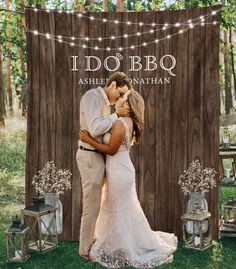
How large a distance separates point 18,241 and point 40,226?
34 centimetres

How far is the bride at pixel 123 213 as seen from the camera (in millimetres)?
5812

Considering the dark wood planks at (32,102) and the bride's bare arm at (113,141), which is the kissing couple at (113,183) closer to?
the bride's bare arm at (113,141)

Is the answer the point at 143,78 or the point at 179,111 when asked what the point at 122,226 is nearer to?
the point at 179,111

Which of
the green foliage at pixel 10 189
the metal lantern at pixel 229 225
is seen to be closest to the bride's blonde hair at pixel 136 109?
the metal lantern at pixel 229 225

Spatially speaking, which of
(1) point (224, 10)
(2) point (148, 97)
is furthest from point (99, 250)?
(1) point (224, 10)

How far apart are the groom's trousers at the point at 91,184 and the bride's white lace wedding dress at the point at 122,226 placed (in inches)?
4.4

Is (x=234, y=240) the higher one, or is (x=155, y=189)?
(x=155, y=189)

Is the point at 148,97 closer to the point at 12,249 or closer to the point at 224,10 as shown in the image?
the point at 12,249

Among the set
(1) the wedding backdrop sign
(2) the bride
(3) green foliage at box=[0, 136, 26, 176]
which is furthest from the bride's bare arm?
(3) green foliage at box=[0, 136, 26, 176]

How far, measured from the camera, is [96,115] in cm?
575

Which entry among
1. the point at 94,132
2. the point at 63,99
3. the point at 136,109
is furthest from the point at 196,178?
the point at 63,99

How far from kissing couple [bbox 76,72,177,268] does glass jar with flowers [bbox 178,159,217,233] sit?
77 centimetres

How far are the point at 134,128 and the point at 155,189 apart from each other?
1.06 meters

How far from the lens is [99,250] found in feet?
19.4
